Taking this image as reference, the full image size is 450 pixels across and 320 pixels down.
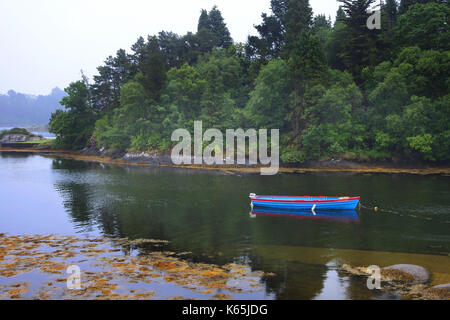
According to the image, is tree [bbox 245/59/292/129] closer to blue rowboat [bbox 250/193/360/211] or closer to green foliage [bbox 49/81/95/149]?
blue rowboat [bbox 250/193/360/211]

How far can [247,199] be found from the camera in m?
48.6

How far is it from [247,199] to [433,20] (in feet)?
173

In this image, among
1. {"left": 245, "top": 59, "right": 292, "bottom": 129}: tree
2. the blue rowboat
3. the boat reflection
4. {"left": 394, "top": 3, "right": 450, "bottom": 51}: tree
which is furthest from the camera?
{"left": 245, "top": 59, "right": 292, "bottom": 129}: tree

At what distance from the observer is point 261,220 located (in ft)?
127

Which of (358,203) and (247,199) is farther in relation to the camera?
(247,199)

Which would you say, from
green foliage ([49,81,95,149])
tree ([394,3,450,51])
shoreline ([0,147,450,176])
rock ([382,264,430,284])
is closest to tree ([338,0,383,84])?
tree ([394,3,450,51])

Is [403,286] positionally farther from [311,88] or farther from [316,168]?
[311,88]

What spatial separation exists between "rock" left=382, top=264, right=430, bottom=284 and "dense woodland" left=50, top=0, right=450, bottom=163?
48.5 metres

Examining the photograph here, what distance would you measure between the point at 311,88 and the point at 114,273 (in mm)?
60557

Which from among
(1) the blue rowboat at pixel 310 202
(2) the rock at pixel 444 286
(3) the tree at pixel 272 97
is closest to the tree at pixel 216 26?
(3) the tree at pixel 272 97

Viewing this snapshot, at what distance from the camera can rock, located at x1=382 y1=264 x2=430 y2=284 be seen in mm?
21969
